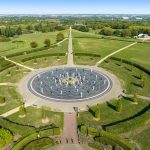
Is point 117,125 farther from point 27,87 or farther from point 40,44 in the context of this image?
point 40,44

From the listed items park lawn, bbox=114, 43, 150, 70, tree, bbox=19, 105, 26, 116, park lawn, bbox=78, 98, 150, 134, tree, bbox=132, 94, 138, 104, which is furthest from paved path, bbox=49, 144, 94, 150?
park lawn, bbox=114, 43, 150, 70

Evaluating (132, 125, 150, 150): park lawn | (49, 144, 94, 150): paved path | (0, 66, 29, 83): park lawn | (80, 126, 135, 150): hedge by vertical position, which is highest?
(80, 126, 135, 150): hedge

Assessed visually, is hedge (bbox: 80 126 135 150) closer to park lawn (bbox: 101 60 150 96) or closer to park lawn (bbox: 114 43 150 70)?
park lawn (bbox: 101 60 150 96)

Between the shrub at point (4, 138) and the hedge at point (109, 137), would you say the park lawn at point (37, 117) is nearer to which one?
the hedge at point (109, 137)

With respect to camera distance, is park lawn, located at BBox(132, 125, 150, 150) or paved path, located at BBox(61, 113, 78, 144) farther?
paved path, located at BBox(61, 113, 78, 144)

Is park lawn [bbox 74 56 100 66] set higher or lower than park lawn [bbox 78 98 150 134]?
higher

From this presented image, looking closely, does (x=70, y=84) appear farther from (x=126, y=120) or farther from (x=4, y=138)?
(x=4, y=138)

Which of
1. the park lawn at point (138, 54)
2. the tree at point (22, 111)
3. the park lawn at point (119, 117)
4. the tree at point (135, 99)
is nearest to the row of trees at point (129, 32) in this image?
the park lawn at point (138, 54)

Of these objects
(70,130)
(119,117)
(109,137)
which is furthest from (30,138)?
(119,117)
